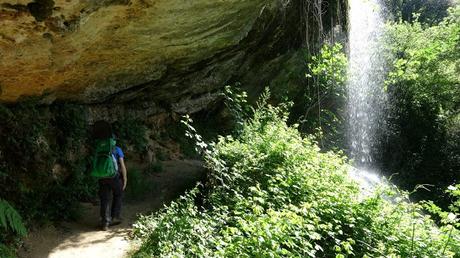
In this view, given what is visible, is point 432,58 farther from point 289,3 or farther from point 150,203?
point 150,203

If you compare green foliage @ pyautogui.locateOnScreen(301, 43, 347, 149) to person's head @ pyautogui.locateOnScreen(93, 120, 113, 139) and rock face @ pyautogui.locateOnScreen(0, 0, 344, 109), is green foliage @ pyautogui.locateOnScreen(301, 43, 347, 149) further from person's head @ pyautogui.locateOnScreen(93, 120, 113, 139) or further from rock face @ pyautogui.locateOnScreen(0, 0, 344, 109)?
person's head @ pyautogui.locateOnScreen(93, 120, 113, 139)

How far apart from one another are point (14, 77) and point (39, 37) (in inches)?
43.1

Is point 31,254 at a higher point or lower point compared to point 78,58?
lower

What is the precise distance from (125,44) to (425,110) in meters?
15.2

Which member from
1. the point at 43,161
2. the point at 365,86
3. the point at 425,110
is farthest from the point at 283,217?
the point at 425,110

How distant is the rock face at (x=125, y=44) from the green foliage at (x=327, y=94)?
1.63 metres

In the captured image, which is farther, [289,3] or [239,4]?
A: [289,3]

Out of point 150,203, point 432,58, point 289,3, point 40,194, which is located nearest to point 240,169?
point 150,203

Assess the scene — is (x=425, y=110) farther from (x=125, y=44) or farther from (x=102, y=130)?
(x=102, y=130)

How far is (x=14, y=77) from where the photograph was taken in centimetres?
573

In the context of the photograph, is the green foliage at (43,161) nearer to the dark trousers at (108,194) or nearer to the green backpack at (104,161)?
the dark trousers at (108,194)

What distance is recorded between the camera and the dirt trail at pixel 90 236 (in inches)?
215

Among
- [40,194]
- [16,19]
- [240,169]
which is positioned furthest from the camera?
[240,169]

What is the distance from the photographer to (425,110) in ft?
58.1
